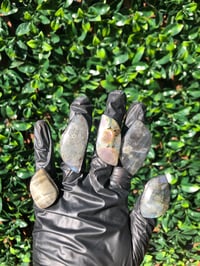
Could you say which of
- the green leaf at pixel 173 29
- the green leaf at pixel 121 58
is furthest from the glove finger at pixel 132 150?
the green leaf at pixel 173 29

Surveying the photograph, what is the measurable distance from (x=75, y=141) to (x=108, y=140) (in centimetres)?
13

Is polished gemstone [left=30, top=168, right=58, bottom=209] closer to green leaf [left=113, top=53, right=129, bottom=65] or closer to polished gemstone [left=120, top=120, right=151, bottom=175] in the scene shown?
polished gemstone [left=120, top=120, right=151, bottom=175]

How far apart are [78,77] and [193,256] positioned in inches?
58.2

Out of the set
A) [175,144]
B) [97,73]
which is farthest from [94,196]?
[175,144]

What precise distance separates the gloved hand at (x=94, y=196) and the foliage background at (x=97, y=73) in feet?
2.53

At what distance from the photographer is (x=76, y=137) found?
1.68 meters

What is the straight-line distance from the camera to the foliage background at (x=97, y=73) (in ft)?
8.01

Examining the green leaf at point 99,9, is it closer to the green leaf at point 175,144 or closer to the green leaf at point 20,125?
the green leaf at point 20,125

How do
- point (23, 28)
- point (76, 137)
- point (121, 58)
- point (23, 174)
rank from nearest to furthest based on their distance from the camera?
point (76, 137) < point (23, 28) < point (121, 58) < point (23, 174)

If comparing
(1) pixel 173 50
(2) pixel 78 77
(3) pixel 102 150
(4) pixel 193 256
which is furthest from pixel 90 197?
(4) pixel 193 256

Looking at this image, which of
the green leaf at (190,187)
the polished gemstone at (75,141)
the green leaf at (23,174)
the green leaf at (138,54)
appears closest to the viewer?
the polished gemstone at (75,141)

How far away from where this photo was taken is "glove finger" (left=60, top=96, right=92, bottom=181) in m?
1.68

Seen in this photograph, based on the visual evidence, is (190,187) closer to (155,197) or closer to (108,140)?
(155,197)

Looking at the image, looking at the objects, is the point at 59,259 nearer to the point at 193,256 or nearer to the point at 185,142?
the point at 185,142
